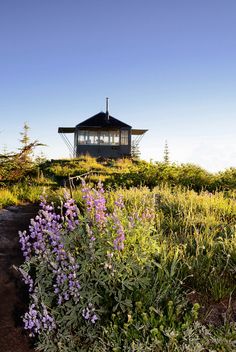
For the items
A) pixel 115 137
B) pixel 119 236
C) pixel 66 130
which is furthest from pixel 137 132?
pixel 119 236

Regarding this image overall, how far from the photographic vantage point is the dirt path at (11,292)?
4.41 m

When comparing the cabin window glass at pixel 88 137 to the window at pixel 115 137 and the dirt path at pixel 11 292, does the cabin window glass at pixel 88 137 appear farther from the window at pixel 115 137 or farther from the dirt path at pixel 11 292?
the dirt path at pixel 11 292

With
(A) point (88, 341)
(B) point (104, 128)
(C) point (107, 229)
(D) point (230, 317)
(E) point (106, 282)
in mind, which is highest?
(B) point (104, 128)

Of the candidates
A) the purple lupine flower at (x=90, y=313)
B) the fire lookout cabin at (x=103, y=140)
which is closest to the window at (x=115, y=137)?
the fire lookout cabin at (x=103, y=140)

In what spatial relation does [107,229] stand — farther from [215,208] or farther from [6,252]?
[215,208]

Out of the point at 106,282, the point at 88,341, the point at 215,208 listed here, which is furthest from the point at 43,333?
the point at 215,208

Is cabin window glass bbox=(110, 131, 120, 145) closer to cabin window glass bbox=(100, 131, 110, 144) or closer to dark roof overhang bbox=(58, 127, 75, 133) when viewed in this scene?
cabin window glass bbox=(100, 131, 110, 144)

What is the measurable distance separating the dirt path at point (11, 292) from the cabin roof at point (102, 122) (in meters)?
35.6

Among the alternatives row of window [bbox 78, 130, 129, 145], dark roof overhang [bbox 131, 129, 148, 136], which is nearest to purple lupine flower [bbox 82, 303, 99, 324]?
row of window [bbox 78, 130, 129, 145]

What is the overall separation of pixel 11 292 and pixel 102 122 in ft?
129

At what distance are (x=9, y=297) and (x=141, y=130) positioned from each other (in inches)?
1704

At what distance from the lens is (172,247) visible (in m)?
5.20

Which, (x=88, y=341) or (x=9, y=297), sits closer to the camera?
(x=88, y=341)

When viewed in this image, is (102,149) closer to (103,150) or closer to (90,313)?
(103,150)
